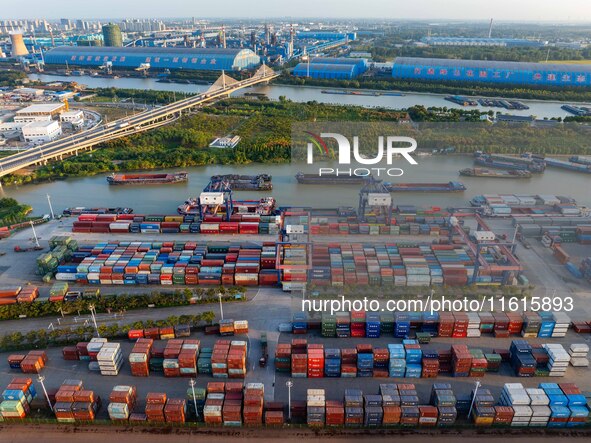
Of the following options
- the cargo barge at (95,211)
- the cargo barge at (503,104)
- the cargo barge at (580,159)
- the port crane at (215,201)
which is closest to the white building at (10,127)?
the cargo barge at (95,211)

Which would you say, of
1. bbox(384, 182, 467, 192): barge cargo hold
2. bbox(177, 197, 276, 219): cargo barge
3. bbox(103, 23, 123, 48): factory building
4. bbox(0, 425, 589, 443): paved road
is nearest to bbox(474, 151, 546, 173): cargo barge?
bbox(384, 182, 467, 192): barge cargo hold

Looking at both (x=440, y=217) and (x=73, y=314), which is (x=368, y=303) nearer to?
(x=440, y=217)

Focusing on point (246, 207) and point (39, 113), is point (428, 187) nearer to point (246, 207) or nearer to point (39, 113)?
point (246, 207)

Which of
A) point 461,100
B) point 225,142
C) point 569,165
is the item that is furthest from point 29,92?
point 569,165

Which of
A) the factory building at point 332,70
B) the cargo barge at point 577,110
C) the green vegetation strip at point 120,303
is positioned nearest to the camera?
the green vegetation strip at point 120,303

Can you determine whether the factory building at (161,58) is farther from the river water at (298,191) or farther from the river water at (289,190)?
the river water at (298,191)
